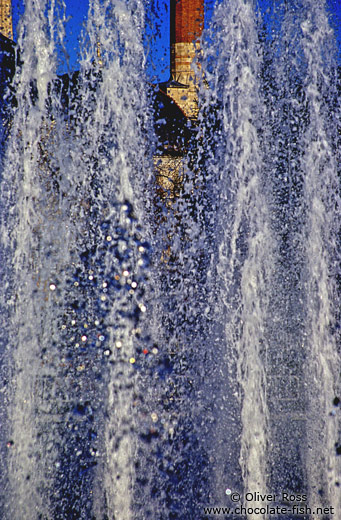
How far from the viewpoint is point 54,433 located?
13.2ft

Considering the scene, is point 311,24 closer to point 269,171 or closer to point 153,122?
point 269,171

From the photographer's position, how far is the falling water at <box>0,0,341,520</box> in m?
3.77

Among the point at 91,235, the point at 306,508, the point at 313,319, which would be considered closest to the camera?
the point at 306,508

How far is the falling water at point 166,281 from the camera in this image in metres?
3.77

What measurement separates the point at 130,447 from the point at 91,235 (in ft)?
8.17

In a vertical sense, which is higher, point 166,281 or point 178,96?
point 178,96

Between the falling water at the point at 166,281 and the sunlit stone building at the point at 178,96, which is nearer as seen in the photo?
the falling water at the point at 166,281

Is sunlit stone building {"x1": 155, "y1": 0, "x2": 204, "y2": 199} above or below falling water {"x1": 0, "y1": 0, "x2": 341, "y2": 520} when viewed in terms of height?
above

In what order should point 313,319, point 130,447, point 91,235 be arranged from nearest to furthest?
point 130,447, point 313,319, point 91,235

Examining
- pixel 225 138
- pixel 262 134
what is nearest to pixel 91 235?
pixel 225 138

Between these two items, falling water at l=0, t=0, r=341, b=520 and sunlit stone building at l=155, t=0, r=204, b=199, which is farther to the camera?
sunlit stone building at l=155, t=0, r=204, b=199

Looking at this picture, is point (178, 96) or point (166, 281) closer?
point (166, 281)

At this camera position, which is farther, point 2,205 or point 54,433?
point 2,205

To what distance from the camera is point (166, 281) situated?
5.35m
